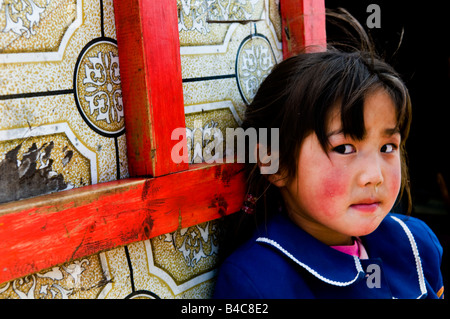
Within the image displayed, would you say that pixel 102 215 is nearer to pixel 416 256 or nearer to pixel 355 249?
pixel 355 249

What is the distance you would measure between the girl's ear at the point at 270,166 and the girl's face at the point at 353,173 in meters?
0.05

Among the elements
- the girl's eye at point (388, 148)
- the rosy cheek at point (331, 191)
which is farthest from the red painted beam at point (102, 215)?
the girl's eye at point (388, 148)

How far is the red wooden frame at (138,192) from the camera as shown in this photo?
2.52 feet

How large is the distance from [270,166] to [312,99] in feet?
0.69

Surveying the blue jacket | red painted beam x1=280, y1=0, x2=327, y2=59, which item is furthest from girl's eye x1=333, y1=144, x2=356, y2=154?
red painted beam x1=280, y1=0, x2=327, y2=59

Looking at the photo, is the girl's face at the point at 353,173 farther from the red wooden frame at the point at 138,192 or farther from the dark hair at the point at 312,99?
the red wooden frame at the point at 138,192

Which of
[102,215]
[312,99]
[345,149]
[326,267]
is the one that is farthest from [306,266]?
[102,215]

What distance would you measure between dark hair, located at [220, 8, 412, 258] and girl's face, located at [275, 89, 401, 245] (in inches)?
0.8

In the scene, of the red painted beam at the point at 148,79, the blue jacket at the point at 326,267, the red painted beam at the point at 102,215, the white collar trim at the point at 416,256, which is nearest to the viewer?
the red painted beam at the point at 102,215

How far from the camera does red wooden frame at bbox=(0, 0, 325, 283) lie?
0.77 meters

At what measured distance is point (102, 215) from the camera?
2.84 ft

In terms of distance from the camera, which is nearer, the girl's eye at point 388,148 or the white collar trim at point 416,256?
the girl's eye at point 388,148
